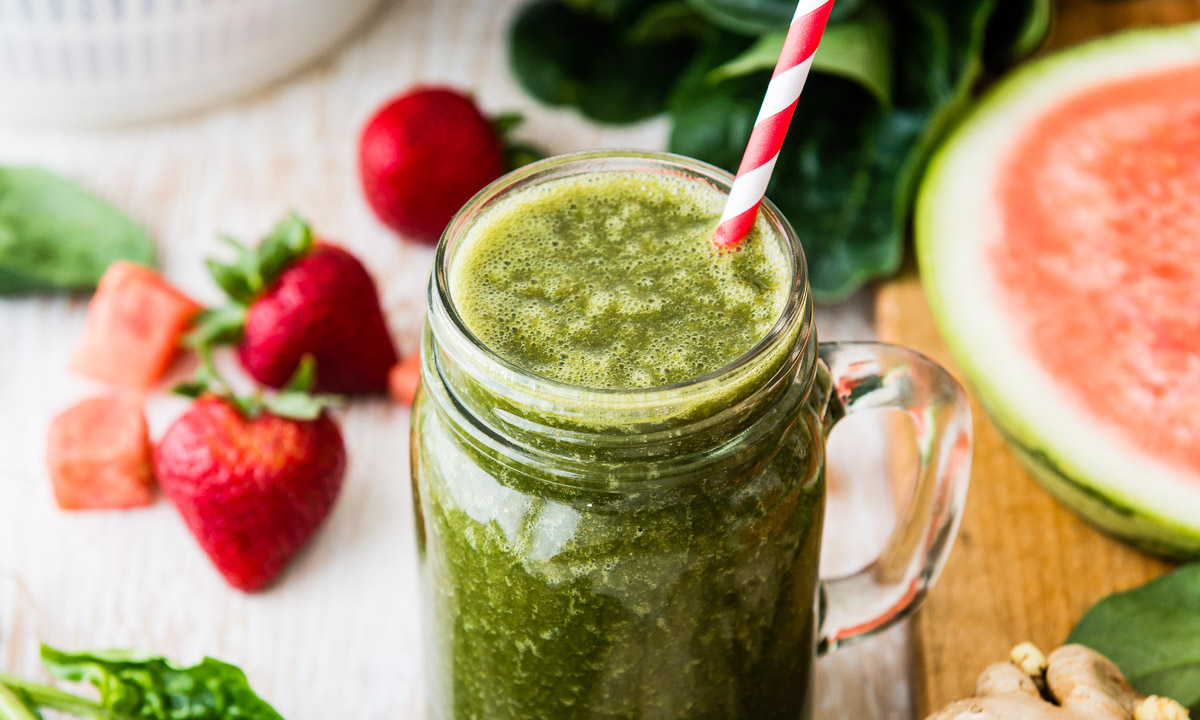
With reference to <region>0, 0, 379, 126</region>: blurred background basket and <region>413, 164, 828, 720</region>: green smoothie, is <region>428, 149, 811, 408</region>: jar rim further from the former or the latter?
<region>0, 0, 379, 126</region>: blurred background basket

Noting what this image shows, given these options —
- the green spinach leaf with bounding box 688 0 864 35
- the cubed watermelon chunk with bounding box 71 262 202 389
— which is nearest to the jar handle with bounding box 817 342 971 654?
the green spinach leaf with bounding box 688 0 864 35

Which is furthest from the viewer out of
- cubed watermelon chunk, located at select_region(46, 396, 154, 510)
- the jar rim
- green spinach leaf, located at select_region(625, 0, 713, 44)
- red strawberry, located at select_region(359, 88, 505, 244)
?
green spinach leaf, located at select_region(625, 0, 713, 44)

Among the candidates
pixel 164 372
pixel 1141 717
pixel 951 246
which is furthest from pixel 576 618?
pixel 164 372

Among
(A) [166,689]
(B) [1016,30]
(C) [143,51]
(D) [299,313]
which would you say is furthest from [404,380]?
(B) [1016,30]

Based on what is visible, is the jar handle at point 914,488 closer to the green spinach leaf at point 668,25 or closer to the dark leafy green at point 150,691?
the dark leafy green at point 150,691

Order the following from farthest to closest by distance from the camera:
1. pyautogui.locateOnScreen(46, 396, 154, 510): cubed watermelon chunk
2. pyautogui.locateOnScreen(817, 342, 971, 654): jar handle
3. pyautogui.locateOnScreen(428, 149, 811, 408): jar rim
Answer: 1. pyautogui.locateOnScreen(46, 396, 154, 510): cubed watermelon chunk
2. pyautogui.locateOnScreen(817, 342, 971, 654): jar handle
3. pyautogui.locateOnScreen(428, 149, 811, 408): jar rim

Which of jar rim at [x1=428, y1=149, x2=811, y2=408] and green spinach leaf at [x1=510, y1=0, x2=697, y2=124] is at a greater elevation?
jar rim at [x1=428, y1=149, x2=811, y2=408]

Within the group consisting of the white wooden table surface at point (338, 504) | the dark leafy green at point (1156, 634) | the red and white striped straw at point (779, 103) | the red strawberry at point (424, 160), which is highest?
the red and white striped straw at point (779, 103)

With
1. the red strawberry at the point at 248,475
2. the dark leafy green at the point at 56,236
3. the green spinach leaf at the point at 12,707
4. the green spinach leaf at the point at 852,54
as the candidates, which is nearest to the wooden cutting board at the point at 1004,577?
the green spinach leaf at the point at 852,54

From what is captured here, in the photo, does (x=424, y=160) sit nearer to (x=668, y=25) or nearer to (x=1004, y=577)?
(x=668, y=25)
